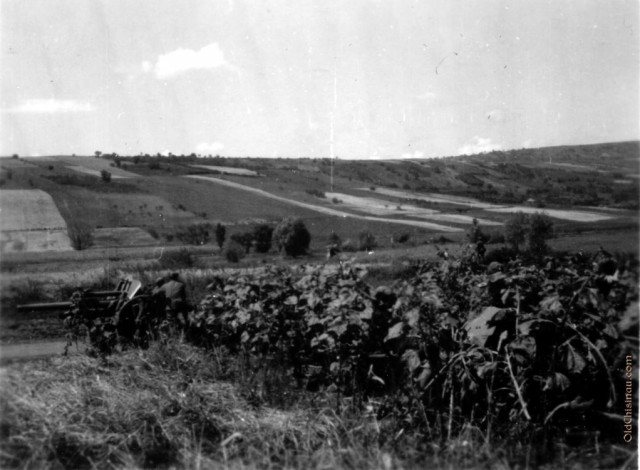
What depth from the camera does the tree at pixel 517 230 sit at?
8.95m

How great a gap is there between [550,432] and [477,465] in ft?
2.27

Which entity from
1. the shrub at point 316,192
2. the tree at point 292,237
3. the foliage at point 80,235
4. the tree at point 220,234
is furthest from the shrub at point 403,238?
the foliage at point 80,235

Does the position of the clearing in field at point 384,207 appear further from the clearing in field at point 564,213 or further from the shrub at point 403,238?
the clearing in field at point 564,213

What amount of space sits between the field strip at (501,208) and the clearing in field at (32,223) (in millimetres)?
7913

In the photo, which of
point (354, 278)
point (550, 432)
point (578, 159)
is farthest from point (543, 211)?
point (550, 432)

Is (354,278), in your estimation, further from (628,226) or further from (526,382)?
(628,226)

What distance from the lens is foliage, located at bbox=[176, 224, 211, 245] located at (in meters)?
12.8

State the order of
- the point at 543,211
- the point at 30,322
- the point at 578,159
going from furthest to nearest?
1. the point at 30,322
2. the point at 543,211
3. the point at 578,159

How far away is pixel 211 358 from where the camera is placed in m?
5.77

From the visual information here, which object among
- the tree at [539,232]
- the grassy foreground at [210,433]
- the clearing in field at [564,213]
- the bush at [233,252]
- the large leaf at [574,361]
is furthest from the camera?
the bush at [233,252]

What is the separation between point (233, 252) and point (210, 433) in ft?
27.1

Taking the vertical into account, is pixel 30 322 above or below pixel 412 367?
below

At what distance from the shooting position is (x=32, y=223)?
10.4 meters

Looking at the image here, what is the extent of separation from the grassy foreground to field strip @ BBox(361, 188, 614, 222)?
4.66 m
